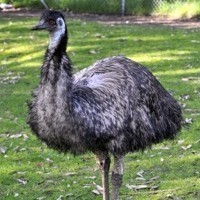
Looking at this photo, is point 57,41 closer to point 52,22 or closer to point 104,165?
point 52,22

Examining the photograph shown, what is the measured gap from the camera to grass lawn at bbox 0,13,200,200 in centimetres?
716

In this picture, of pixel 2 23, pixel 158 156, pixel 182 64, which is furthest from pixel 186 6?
pixel 158 156

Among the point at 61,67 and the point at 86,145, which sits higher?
the point at 61,67

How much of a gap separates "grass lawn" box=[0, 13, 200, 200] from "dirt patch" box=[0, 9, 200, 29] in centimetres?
88

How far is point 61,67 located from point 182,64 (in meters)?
7.81

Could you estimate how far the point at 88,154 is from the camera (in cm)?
782

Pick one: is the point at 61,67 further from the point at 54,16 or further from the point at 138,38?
the point at 138,38

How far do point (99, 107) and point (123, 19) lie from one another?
14042 millimetres

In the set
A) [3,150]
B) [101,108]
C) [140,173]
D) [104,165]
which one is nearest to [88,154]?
[140,173]

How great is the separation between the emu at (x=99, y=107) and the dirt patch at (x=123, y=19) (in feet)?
37.1

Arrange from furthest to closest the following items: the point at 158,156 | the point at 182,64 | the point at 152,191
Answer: the point at 182,64
the point at 158,156
the point at 152,191

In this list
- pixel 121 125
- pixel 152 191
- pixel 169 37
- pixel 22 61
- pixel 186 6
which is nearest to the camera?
pixel 121 125

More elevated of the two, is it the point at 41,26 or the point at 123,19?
the point at 41,26

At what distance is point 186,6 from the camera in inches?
747
